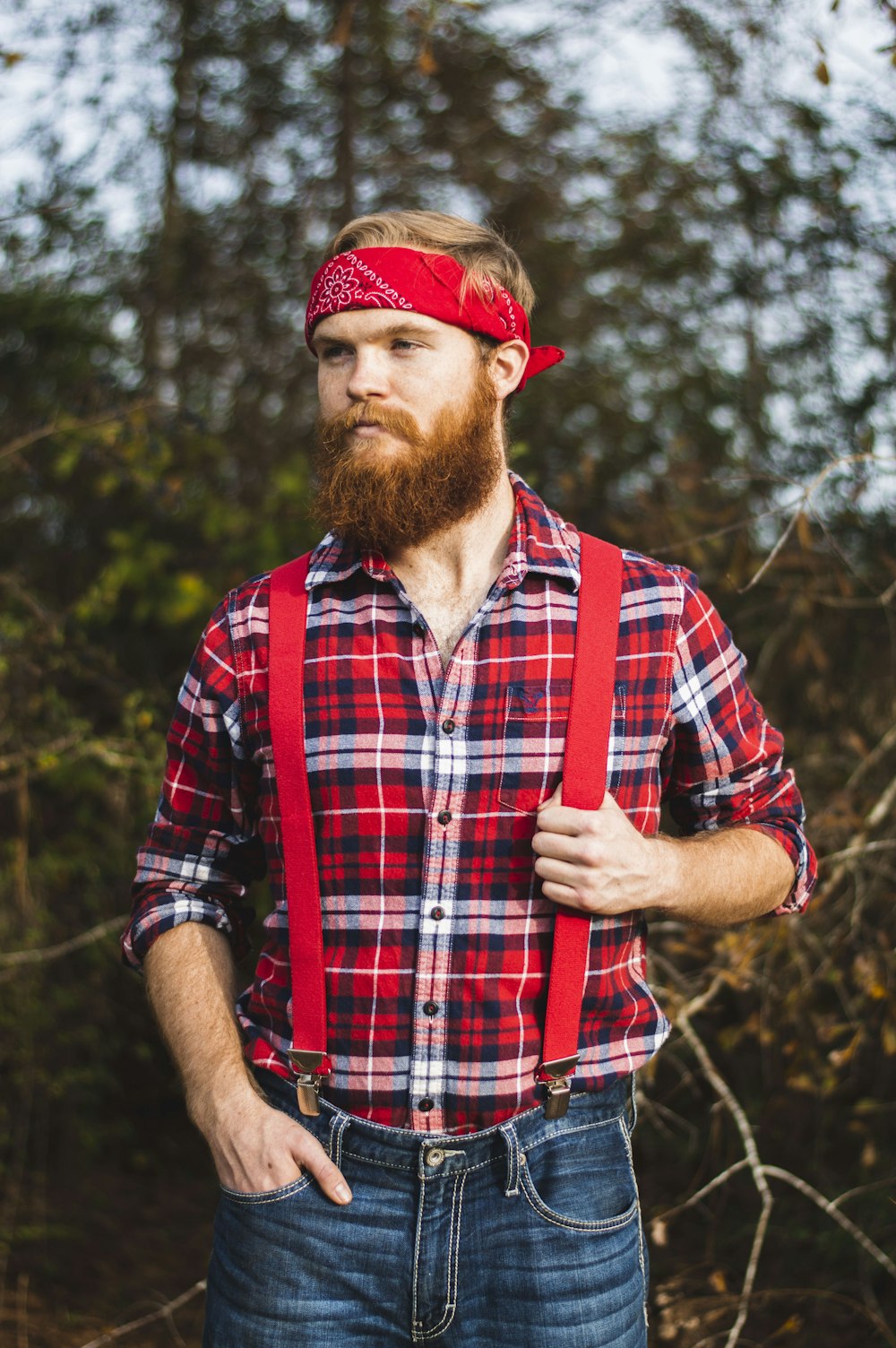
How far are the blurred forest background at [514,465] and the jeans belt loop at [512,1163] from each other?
0.81m

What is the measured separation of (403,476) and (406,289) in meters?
0.29

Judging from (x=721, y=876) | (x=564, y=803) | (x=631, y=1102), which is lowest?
(x=631, y=1102)

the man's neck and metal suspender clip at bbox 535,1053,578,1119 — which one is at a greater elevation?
the man's neck

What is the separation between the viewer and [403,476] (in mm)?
1728

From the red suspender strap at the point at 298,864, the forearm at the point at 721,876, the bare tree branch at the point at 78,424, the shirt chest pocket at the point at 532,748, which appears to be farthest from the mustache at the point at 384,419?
the bare tree branch at the point at 78,424

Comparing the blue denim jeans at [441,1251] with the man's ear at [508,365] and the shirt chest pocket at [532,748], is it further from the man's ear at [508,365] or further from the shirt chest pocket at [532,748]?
the man's ear at [508,365]

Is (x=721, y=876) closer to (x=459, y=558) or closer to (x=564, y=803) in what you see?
(x=564, y=803)

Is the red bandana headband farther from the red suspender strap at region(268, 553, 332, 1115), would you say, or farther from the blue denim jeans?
the blue denim jeans

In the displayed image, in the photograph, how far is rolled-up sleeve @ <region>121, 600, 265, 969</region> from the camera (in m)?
1.72

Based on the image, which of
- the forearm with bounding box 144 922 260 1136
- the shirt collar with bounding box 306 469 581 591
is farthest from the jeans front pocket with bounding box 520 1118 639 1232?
the shirt collar with bounding box 306 469 581 591

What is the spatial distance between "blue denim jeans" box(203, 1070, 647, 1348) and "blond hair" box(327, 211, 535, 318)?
1289mm

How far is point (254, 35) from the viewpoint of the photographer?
5523mm

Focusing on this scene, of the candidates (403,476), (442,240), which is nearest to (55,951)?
(403,476)

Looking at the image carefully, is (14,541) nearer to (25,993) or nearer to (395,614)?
(25,993)
